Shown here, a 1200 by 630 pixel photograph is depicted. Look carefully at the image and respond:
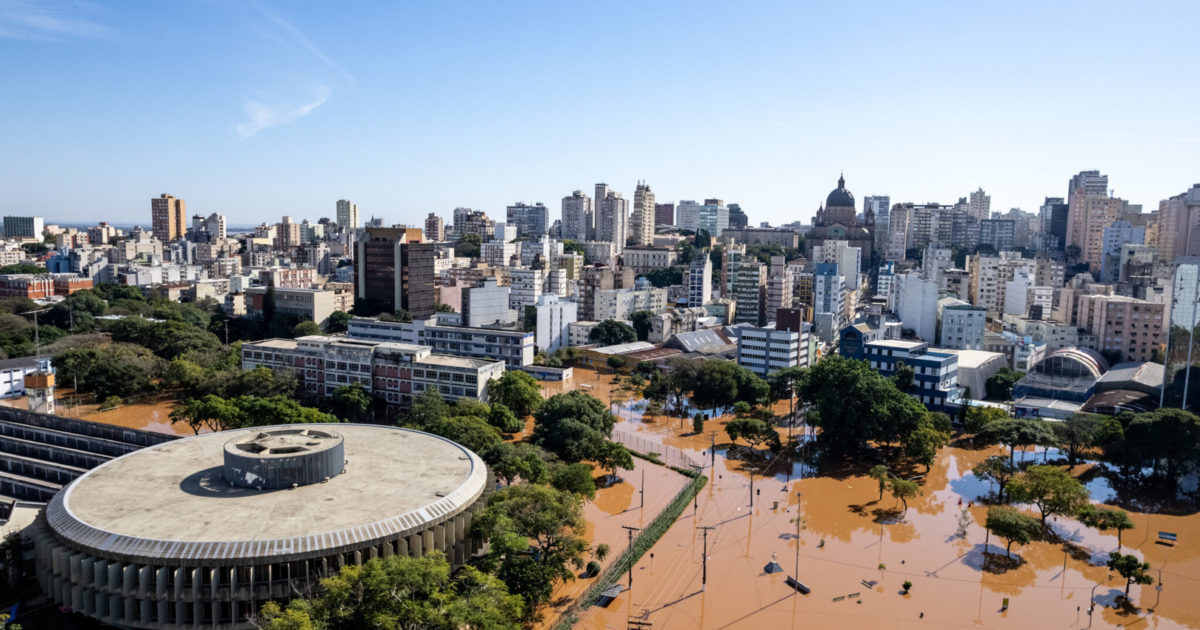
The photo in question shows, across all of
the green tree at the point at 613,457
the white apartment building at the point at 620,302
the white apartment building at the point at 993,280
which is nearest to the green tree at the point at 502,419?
the green tree at the point at 613,457

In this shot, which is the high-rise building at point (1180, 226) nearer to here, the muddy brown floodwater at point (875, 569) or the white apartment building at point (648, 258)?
the muddy brown floodwater at point (875, 569)

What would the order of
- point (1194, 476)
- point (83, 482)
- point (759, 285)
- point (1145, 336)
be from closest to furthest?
point (83, 482) → point (1194, 476) → point (1145, 336) → point (759, 285)

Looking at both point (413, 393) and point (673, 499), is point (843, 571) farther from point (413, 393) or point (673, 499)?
point (413, 393)

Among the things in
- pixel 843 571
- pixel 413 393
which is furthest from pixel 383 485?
pixel 413 393

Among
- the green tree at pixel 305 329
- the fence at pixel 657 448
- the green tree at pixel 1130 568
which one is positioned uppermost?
the green tree at pixel 305 329

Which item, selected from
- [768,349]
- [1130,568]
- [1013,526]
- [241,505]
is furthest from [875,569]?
[768,349]

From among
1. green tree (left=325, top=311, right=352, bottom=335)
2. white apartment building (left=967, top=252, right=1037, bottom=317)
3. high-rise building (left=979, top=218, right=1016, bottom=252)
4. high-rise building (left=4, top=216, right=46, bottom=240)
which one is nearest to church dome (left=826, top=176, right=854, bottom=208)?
high-rise building (left=979, top=218, right=1016, bottom=252)
